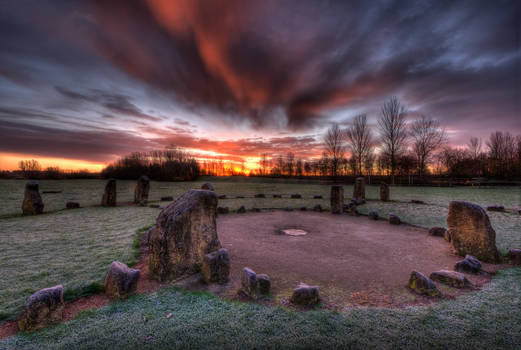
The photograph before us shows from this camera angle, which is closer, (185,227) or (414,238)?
(185,227)

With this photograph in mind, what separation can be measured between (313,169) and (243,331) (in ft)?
222

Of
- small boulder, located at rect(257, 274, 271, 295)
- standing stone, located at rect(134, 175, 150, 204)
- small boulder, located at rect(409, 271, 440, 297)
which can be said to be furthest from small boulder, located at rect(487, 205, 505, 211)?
standing stone, located at rect(134, 175, 150, 204)

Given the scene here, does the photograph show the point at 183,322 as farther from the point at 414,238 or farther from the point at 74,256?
the point at 414,238

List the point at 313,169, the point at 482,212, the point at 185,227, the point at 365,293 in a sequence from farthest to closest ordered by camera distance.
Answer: the point at 313,169, the point at 482,212, the point at 185,227, the point at 365,293

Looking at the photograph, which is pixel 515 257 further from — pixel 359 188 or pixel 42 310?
pixel 359 188

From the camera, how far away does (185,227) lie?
4234mm

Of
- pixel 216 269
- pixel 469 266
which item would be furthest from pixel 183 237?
pixel 469 266

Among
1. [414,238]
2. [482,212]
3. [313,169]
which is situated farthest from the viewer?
[313,169]

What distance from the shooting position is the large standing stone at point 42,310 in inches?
102

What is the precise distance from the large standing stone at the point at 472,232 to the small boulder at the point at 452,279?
1.91 metres

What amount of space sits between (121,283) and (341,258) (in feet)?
15.7

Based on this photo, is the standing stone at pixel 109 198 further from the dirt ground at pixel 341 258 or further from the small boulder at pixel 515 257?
the small boulder at pixel 515 257

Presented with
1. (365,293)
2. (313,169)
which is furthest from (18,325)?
(313,169)

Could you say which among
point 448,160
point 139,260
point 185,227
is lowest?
point 139,260
